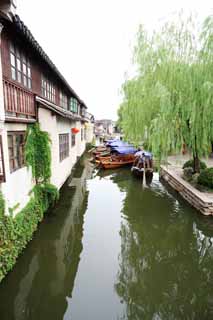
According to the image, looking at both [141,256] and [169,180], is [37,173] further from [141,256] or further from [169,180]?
[169,180]

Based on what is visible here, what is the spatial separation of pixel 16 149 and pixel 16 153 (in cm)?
11

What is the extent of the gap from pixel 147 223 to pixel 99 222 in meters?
1.77

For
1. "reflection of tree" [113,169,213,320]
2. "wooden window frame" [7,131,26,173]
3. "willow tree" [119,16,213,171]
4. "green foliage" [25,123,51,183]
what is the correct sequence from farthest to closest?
1. "willow tree" [119,16,213,171]
2. "green foliage" [25,123,51,183]
3. "wooden window frame" [7,131,26,173]
4. "reflection of tree" [113,169,213,320]

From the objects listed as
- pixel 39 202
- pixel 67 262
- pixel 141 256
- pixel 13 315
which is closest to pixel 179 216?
pixel 141 256

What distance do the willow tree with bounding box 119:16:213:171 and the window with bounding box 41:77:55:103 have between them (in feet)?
13.6

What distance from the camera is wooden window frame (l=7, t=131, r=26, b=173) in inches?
190

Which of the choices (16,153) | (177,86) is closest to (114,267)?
(16,153)

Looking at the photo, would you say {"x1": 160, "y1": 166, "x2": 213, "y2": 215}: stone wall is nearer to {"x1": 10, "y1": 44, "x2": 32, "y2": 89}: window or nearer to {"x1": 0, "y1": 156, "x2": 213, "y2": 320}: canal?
{"x1": 0, "y1": 156, "x2": 213, "y2": 320}: canal

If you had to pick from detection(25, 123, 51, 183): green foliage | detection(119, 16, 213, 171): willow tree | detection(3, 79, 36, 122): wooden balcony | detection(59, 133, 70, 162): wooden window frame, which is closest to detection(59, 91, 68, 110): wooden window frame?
detection(59, 133, 70, 162): wooden window frame

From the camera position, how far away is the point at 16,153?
5.21 meters

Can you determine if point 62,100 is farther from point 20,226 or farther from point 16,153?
point 20,226

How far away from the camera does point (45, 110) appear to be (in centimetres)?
714

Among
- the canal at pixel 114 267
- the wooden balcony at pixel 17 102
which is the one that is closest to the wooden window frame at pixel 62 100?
the wooden balcony at pixel 17 102

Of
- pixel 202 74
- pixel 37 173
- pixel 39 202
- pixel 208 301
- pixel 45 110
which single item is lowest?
pixel 208 301
